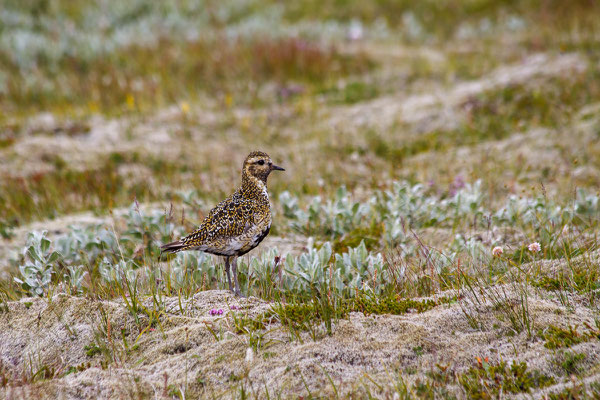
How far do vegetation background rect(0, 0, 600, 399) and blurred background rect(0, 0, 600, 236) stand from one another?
0.07 metres

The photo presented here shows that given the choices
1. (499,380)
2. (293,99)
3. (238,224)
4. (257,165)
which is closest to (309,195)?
(257,165)

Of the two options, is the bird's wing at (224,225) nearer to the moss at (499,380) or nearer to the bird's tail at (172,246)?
the bird's tail at (172,246)

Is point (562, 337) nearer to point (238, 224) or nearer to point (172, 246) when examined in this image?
point (238, 224)

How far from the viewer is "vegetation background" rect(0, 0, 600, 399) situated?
400 centimetres

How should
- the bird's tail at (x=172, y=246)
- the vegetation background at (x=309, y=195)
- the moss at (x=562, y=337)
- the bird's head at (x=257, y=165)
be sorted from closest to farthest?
the moss at (x=562, y=337)
the vegetation background at (x=309, y=195)
the bird's tail at (x=172, y=246)
the bird's head at (x=257, y=165)

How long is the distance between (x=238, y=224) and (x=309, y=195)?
3.91 metres

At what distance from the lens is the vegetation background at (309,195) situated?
13.1 ft

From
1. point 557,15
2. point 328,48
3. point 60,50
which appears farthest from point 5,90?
point 557,15

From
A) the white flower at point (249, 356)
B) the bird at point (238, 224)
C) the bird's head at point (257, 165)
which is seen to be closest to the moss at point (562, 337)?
the white flower at point (249, 356)

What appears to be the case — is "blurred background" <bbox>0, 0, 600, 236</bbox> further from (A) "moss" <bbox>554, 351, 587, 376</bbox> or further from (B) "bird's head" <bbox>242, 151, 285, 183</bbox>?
(A) "moss" <bbox>554, 351, 587, 376</bbox>

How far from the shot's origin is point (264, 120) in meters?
12.7

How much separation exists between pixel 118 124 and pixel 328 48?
21.3ft

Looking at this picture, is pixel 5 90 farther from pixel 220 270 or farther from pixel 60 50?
pixel 220 270

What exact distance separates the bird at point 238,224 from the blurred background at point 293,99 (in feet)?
6.27
